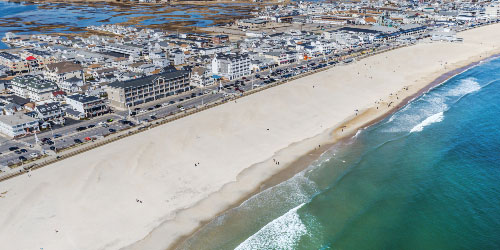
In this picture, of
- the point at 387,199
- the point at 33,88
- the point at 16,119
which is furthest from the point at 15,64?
the point at 387,199

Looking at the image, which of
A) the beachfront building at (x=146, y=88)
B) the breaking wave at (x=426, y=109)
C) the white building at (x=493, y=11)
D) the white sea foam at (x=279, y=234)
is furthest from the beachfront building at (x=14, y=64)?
the white building at (x=493, y=11)

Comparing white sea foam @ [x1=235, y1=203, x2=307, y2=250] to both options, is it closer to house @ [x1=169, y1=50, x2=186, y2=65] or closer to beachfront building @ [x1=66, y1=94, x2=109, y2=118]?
beachfront building @ [x1=66, y1=94, x2=109, y2=118]

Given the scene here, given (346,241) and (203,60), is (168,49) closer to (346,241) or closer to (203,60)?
(203,60)

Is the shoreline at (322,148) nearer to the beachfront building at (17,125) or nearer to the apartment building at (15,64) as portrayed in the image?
the beachfront building at (17,125)

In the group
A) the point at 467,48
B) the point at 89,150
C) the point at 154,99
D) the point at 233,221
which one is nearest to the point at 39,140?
the point at 89,150

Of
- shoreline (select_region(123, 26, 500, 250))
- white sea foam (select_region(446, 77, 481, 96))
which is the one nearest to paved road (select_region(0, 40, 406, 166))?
shoreline (select_region(123, 26, 500, 250))

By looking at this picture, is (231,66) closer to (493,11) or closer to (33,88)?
(33,88)

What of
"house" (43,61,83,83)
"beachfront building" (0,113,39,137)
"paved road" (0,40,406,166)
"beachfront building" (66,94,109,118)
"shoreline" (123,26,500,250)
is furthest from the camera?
Result: "house" (43,61,83,83)
